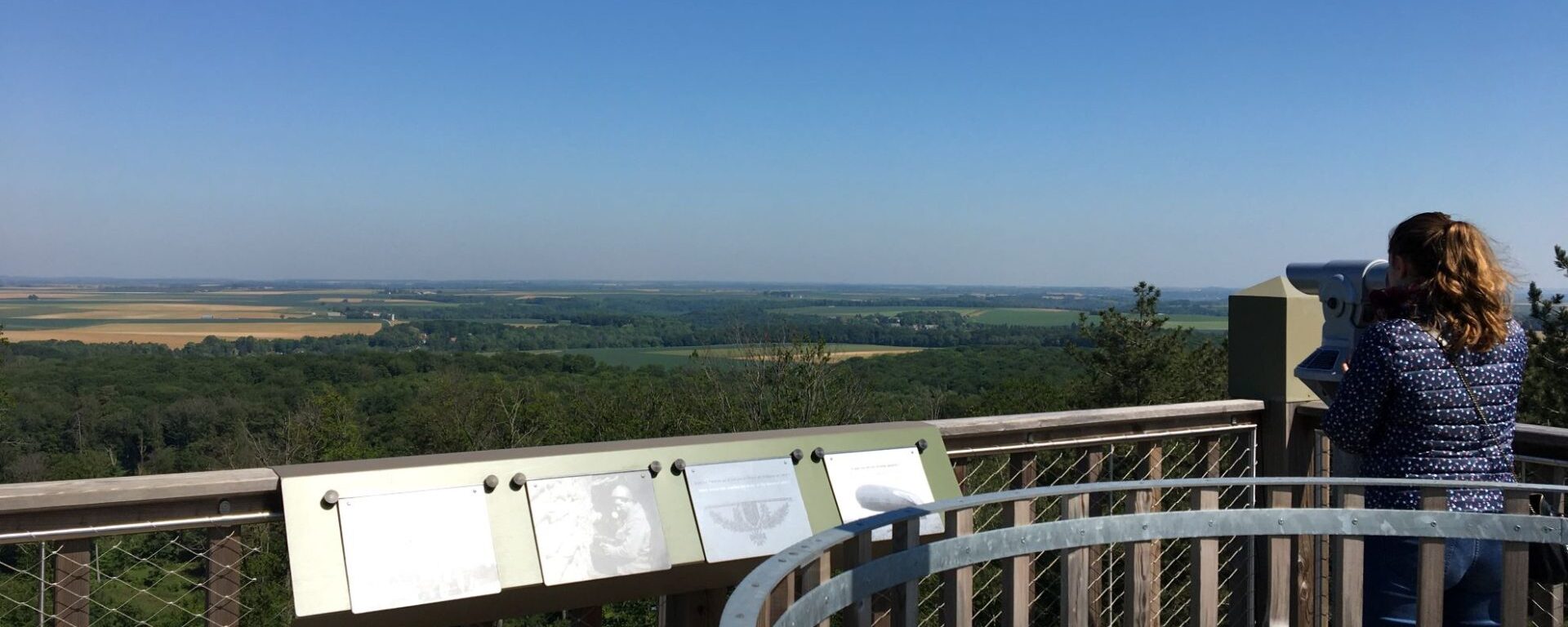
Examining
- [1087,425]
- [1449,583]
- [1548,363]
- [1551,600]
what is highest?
[1087,425]

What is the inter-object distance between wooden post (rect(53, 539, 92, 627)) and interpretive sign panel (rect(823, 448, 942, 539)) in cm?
143

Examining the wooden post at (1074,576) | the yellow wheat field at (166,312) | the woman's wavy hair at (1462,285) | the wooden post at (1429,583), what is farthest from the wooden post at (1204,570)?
the yellow wheat field at (166,312)

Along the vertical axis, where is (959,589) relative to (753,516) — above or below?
above

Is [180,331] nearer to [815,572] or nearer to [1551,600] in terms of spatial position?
[1551,600]

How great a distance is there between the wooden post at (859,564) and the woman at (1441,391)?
1180 mm

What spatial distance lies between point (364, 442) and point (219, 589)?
113 feet

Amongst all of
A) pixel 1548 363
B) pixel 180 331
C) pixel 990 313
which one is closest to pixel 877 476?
pixel 1548 363

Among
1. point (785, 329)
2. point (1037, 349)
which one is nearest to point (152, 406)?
point (785, 329)

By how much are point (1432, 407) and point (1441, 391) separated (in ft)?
0.11

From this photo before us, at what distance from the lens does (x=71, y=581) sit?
1887 mm

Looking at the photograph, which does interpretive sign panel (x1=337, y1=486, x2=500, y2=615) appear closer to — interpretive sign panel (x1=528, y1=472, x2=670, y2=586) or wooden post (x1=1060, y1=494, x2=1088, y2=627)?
interpretive sign panel (x1=528, y1=472, x2=670, y2=586)

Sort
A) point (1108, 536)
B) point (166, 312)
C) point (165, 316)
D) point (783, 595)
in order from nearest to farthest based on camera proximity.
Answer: point (783, 595) < point (1108, 536) < point (165, 316) < point (166, 312)

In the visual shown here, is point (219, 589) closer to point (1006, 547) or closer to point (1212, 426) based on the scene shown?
point (1006, 547)

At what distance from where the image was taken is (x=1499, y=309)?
2029 millimetres
